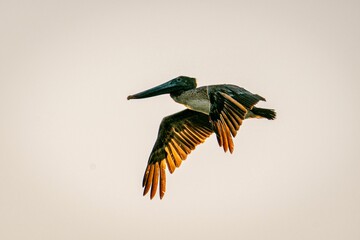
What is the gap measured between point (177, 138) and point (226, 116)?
2849 millimetres

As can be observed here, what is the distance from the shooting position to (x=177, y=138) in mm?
19766

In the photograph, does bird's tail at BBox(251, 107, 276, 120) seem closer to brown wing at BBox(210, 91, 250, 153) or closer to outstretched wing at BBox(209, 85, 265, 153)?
outstretched wing at BBox(209, 85, 265, 153)

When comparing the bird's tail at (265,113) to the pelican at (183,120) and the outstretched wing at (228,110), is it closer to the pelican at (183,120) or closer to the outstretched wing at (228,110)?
the pelican at (183,120)

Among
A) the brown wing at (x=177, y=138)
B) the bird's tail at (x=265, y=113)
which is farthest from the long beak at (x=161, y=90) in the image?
the bird's tail at (x=265, y=113)

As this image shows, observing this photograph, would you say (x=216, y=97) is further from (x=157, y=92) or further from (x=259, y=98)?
(x=157, y=92)

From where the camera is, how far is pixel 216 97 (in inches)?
702

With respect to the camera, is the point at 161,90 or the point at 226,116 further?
the point at 161,90

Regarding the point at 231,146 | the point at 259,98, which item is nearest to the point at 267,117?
the point at 259,98

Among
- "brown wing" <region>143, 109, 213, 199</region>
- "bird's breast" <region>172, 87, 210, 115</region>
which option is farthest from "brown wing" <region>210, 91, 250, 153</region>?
"brown wing" <region>143, 109, 213, 199</region>

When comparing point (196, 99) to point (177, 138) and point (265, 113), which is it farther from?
point (265, 113)

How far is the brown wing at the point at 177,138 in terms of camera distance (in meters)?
19.6

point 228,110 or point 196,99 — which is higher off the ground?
point 196,99

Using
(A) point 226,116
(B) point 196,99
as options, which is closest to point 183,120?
(B) point 196,99

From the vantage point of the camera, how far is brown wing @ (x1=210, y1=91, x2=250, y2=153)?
656 inches
